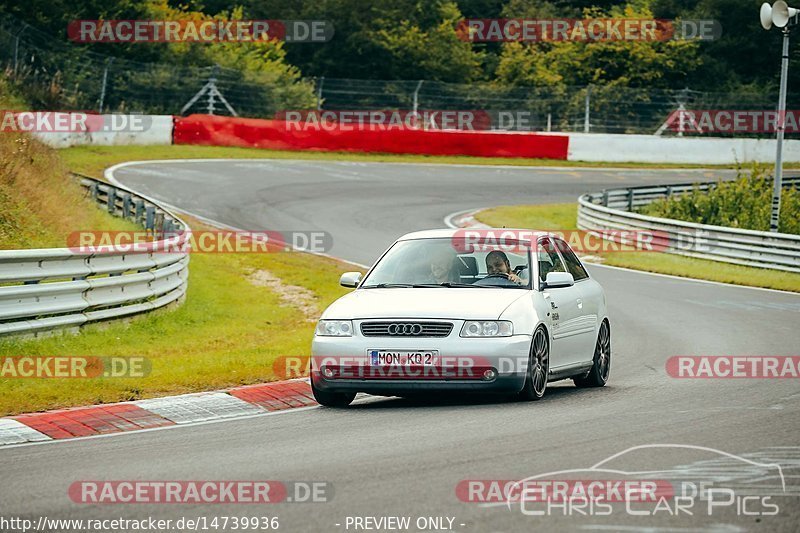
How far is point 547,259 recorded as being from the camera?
1233 cm

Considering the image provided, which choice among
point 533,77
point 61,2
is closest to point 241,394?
point 61,2

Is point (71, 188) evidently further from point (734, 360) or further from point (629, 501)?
point (629, 501)

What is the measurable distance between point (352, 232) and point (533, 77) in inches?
1533

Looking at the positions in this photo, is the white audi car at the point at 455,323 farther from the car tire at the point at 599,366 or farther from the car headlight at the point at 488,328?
the car tire at the point at 599,366

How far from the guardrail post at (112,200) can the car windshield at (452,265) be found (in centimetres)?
1632

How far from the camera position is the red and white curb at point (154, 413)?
949cm

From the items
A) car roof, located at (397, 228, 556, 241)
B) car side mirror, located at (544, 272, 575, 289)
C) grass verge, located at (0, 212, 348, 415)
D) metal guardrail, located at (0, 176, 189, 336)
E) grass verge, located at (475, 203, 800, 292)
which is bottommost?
grass verge, located at (475, 203, 800, 292)

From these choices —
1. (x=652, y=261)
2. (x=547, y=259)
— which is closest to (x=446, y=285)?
(x=547, y=259)

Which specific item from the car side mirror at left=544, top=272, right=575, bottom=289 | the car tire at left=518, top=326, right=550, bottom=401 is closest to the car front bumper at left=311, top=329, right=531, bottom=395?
the car tire at left=518, top=326, right=550, bottom=401

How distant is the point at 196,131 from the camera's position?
4625cm

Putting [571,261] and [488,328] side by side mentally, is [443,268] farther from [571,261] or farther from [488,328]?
[571,261]

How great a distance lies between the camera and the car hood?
421 inches

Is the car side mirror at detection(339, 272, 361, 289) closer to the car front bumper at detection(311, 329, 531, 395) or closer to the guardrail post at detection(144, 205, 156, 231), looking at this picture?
the car front bumper at detection(311, 329, 531, 395)

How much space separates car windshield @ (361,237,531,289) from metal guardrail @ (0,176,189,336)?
3829 mm
